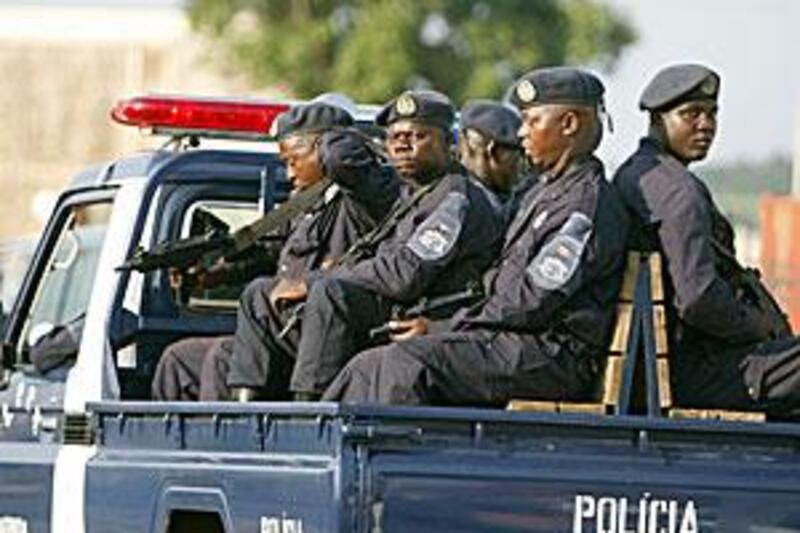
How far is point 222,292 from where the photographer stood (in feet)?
38.5

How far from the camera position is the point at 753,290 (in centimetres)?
996

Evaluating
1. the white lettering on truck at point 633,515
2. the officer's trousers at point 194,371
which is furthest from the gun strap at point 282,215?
the white lettering on truck at point 633,515

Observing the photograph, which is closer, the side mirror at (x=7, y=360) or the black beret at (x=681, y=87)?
the black beret at (x=681, y=87)

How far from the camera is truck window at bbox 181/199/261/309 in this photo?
11.6 meters

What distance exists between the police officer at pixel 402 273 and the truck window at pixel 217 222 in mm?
1409

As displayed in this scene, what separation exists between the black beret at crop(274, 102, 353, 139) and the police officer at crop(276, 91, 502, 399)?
89cm

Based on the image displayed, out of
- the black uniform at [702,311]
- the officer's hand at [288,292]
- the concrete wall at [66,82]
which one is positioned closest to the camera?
the black uniform at [702,311]

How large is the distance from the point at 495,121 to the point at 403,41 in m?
31.7

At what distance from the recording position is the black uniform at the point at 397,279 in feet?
32.4

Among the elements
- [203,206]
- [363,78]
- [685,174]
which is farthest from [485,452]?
[363,78]

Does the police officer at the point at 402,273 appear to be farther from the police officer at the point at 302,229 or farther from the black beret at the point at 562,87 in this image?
the black beret at the point at 562,87

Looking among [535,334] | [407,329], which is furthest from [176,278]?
[535,334]

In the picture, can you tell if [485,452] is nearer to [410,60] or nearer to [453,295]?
[453,295]

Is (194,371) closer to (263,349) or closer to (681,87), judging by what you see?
(263,349)
